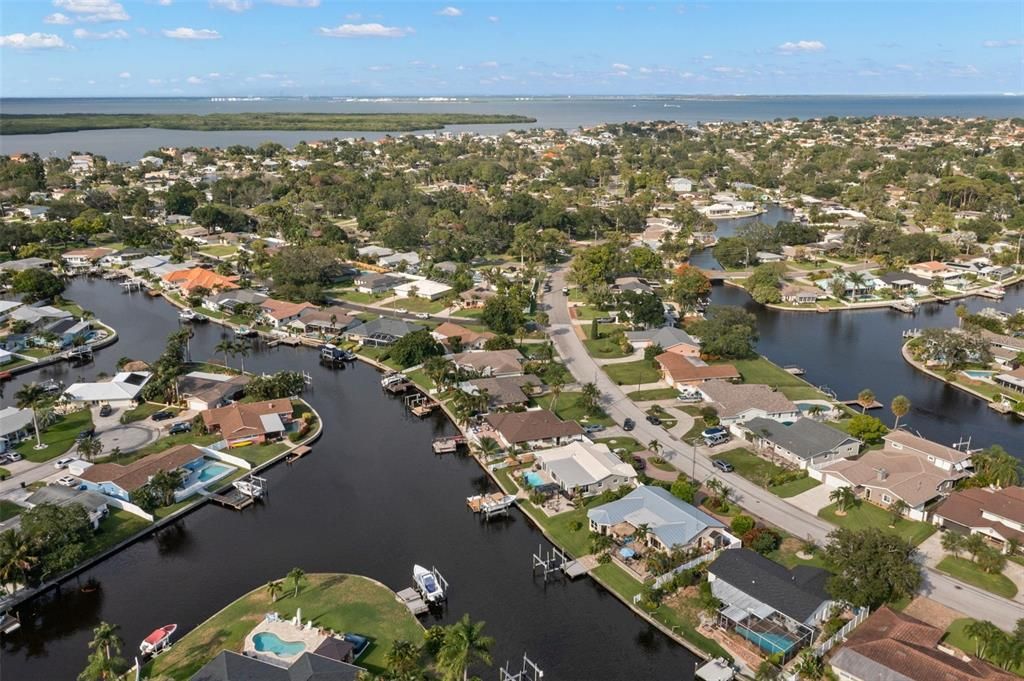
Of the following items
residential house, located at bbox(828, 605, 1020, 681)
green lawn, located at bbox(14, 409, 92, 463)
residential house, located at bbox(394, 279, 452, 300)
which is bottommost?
residential house, located at bbox(828, 605, 1020, 681)

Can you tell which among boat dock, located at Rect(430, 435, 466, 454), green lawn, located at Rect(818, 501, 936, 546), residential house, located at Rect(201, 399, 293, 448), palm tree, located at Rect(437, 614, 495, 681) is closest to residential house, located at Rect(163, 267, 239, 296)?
residential house, located at Rect(201, 399, 293, 448)

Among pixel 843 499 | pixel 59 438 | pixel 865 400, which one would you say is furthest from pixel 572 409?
pixel 59 438

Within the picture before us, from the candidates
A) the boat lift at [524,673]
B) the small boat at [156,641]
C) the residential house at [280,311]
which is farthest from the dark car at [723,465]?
the residential house at [280,311]

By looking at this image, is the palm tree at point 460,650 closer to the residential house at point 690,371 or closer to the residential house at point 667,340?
the residential house at point 690,371

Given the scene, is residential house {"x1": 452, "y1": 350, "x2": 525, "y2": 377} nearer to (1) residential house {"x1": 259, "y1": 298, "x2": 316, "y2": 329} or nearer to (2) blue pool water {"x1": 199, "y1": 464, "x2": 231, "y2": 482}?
(2) blue pool water {"x1": 199, "y1": 464, "x2": 231, "y2": 482}

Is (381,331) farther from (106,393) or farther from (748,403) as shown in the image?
(748,403)

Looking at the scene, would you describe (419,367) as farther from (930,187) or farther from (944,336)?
(930,187)
